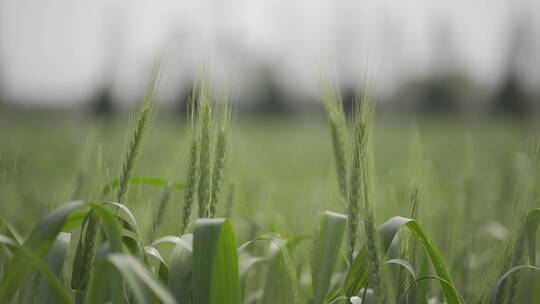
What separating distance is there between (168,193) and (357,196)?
0.65 metres

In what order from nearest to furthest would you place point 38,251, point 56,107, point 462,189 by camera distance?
point 38,251, point 462,189, point 56,107

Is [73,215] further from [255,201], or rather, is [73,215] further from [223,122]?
[255,201]

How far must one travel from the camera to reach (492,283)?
1.15m

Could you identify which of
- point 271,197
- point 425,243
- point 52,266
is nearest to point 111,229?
point 52,266

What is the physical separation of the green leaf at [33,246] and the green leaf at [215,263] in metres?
0.25

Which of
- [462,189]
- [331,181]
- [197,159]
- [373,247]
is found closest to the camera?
[373,247]

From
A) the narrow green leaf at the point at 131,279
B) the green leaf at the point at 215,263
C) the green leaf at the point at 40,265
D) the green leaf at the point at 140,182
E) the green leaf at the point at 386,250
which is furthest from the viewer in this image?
the green leaf at the point at 140,182

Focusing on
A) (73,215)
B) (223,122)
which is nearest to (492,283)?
(223,122)

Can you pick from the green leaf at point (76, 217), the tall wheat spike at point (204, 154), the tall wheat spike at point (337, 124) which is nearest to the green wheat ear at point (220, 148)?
the tall wheat spike at point (204, 154)

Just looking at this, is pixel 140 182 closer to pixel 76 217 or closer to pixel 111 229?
pixel 76 217

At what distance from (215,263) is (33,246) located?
14.2 inches

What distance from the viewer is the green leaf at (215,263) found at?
814 mm

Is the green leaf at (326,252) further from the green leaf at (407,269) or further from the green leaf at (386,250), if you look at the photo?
the green leaf at (407,269)

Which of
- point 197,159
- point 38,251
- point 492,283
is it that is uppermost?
point 197,159
